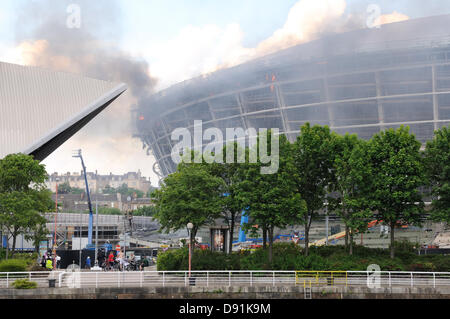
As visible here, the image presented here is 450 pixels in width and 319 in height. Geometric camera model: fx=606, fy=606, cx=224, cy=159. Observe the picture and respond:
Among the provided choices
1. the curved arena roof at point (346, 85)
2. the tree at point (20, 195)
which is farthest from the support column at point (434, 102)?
the tree at point (20, 195)

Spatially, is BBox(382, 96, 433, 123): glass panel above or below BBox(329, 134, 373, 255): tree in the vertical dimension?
above

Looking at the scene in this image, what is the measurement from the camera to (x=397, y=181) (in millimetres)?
37969

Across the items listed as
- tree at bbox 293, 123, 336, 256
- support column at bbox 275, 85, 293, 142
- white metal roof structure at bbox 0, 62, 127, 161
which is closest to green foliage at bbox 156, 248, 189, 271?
tree at bbox 293, 123, 336, 256

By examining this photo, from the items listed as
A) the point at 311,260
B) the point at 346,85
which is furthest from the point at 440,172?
the point at 346,85

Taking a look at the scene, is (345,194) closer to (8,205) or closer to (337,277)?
(337,277)

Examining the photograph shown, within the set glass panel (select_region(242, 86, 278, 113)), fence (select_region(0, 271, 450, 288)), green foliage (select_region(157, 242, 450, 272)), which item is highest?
glass panel (select_region(242, 86, 278, 113))

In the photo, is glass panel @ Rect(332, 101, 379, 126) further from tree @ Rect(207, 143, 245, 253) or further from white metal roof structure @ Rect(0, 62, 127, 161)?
tree @ Rect(207, 143, 245, 253)

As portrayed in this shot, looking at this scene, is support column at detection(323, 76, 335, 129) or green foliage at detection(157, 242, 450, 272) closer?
green foliage at detection(157, 242, 450, 272)

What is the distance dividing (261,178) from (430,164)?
11.1 metres

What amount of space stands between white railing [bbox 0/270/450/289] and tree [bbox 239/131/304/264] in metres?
5.17

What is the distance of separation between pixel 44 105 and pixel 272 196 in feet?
103

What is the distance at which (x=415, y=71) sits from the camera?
248 ft

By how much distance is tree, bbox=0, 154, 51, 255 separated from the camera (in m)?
41.7
